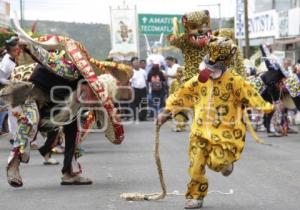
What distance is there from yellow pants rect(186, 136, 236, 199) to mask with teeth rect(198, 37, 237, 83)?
615 millimetres

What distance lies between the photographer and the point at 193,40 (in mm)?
8953

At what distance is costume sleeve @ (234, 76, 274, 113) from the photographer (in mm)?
7367

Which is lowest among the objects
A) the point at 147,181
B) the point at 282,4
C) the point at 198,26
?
the point at 147,181

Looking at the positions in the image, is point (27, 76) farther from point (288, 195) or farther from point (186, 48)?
point (288, 195)

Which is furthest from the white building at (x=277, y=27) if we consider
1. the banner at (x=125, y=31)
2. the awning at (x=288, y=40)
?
the banner at (x=125, y=31)

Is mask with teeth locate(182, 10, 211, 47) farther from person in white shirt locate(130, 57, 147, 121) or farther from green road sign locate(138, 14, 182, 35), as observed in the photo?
green road sign locate(138, 14, 182, 35)

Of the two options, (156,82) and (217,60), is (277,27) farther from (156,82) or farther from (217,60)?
(217,60)

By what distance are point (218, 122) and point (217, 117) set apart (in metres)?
0.05

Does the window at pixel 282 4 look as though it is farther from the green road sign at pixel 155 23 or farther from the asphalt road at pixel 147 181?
the asphalt road at pixel 147 181

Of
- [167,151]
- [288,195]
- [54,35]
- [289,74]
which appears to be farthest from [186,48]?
[289,74]

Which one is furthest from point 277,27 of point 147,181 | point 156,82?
point 147,181

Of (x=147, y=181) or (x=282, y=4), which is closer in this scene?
(x=147, y=181)

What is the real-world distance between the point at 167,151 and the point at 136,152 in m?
0.52

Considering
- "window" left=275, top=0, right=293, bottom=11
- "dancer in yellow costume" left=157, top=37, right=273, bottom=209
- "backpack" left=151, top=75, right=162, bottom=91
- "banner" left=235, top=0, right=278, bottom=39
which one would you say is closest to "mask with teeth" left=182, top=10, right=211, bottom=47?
"dancer in yellow costume" left=157, top=37, right=273, bottom=209
